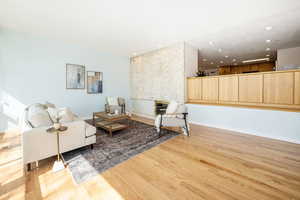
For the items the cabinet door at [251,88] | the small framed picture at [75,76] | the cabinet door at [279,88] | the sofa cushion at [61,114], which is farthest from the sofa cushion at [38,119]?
the cabinet door at [279,88]

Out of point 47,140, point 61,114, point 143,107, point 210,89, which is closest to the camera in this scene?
point 47,140

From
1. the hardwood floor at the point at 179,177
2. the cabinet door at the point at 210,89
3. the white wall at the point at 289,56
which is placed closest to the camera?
the hardwood floor at the point at 179,177

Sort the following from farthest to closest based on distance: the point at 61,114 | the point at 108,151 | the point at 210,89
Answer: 1. the point at 210,89
2. the point at 108,151
3. the point at 61,114

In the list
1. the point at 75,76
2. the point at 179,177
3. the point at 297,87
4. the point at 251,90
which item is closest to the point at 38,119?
the point at 179,177

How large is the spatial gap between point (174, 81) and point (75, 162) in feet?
13.5

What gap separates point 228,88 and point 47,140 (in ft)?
16.5

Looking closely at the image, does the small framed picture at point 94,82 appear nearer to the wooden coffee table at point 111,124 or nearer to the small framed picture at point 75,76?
the small framed picture at point 75,76

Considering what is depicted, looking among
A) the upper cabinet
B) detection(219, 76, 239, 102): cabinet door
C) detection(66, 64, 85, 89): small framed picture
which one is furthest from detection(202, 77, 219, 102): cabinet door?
detection(66, 64, 85, 89): small framed picture

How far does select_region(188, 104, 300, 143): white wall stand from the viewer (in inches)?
119

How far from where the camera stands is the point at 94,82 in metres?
5.52

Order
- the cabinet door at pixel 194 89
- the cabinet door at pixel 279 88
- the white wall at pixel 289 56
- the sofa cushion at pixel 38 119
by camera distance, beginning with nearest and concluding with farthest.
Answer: the sofa cushion at pixel 38 119, the cabinet door at pixel 279 88, the cabinet door at pixel 194 89, the white wall at pixel 289 56

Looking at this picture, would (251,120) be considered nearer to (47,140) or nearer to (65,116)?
(65,116)

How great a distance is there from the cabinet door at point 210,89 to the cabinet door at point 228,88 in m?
0.13

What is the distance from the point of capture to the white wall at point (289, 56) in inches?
207
